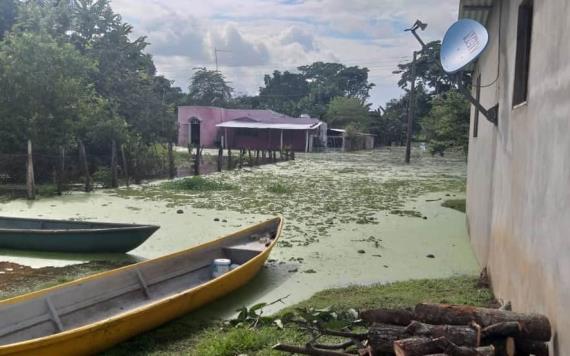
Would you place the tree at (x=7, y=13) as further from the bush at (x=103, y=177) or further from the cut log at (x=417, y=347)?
the cut log at (x=417, y=347)

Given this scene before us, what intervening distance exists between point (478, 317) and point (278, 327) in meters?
1.95

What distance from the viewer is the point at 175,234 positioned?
8906 millimetres

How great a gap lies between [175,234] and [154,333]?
171 inches

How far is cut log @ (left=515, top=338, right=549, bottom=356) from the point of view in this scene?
3.03 metres

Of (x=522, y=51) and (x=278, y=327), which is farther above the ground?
(x=522, y=51)

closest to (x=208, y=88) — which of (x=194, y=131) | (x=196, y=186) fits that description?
(x=194, y=131)

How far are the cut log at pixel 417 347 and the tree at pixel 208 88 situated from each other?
53.4 m

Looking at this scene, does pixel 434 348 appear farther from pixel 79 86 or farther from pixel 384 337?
pixel 79 86

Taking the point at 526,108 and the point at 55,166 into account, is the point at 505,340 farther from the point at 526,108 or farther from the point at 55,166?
the point at 55,166

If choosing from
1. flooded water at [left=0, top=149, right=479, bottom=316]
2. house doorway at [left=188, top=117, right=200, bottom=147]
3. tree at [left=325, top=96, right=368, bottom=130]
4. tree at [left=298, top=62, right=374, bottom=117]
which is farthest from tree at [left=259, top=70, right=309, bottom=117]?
flooded water at [left=0, top=149, right=479, bottom=316]

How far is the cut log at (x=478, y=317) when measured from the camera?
9.89 ft

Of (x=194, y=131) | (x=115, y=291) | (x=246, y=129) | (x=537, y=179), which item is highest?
(x=246, y=129)

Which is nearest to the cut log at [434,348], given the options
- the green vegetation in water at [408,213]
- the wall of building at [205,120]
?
the green vegetation in water at [408,213]

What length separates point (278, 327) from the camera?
182 inches
